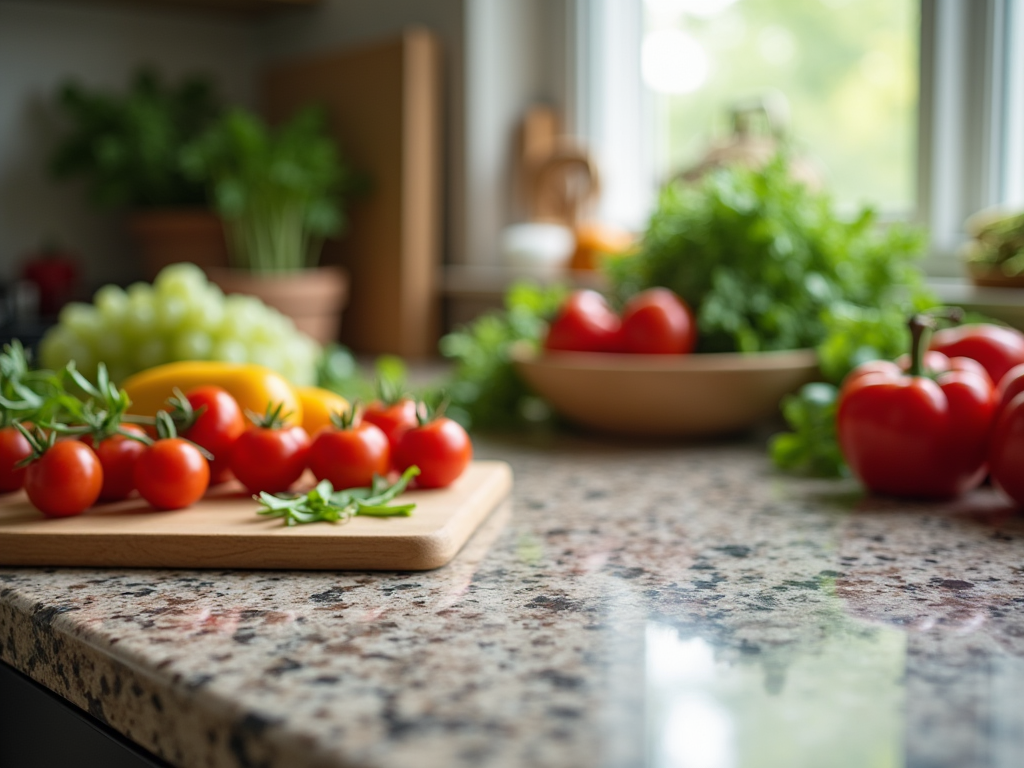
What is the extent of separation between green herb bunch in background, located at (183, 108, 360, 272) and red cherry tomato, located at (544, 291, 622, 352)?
98cm

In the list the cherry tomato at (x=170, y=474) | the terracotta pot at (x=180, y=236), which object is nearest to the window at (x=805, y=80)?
the terracotta pot at (x=180, y=236)

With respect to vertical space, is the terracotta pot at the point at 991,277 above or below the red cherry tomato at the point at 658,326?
above

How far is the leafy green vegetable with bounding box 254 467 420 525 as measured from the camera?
2.70 feet

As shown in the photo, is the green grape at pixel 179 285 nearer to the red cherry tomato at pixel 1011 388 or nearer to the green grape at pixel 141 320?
the green grape at pixel 141 320

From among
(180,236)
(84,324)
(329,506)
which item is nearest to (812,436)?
(329,506)

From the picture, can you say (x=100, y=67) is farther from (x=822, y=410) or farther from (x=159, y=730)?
(x=159, y=730)

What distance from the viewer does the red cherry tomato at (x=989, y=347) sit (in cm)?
114

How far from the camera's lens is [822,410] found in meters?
1.16

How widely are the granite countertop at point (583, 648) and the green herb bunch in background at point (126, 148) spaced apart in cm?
170

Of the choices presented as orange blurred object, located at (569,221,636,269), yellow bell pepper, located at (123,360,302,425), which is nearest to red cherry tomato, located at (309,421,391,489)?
yellow bell pepper, located at (123,360,302,425)

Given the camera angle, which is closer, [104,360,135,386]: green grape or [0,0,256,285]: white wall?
[104,360,135,386]: green grape

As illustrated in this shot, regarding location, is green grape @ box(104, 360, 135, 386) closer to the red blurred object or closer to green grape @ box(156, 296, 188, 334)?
green grape @ box(156, 296, 188, 334)

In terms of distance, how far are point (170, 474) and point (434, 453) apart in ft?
0.68

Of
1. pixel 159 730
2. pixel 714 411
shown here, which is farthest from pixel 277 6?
pixel 159 730
